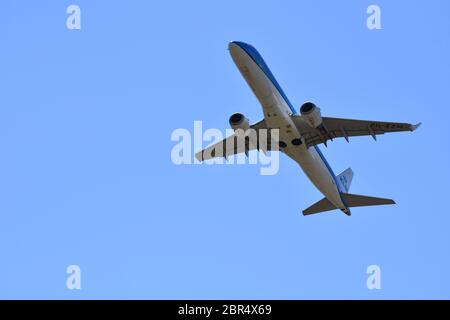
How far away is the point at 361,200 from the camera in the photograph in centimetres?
4962

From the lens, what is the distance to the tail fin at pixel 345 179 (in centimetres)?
5155

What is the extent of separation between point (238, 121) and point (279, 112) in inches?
124

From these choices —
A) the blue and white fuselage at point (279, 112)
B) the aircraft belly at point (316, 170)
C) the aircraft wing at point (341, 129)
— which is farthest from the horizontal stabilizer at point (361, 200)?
the aircraft wing at point (341, 129)

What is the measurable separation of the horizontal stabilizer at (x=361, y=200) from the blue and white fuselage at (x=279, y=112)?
2431 mm

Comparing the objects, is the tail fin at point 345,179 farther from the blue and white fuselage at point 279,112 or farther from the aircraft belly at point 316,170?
the blue and white fuselage at point 279,112

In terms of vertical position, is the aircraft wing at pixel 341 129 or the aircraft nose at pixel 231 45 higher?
the aircraft nose at pixel 231 45

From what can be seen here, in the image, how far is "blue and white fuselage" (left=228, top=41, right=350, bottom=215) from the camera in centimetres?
4044

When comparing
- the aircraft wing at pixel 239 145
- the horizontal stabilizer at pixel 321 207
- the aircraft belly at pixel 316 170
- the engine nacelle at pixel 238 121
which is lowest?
the horizontal stabilizer at pixel 321 207

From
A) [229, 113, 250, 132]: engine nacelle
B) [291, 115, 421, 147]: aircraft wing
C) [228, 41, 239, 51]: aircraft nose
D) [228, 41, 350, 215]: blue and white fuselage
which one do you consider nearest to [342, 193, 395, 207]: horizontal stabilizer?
[228, 41, 350, 215]: blue and white fuselage

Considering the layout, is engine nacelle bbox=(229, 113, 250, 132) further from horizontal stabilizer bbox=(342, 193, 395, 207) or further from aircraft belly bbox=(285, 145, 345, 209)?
horizontal stabilizer bbox=(342, 193, 395, 207)

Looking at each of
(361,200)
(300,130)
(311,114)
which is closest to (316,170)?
(300,130)

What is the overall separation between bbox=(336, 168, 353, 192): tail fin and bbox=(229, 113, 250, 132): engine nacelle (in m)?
9.99
